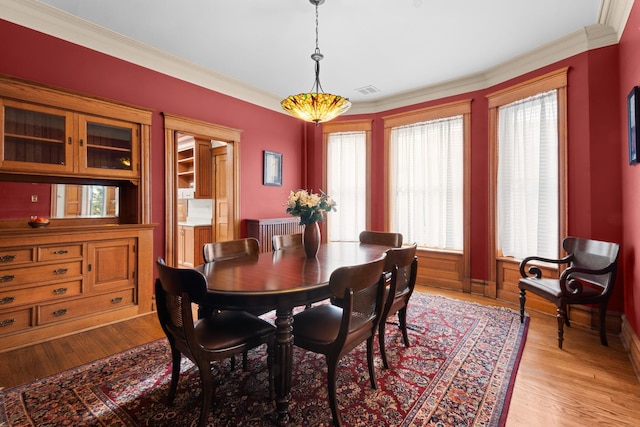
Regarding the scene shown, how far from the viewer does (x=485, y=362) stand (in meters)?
2.32

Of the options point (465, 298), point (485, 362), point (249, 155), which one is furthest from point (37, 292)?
point (465, 298)

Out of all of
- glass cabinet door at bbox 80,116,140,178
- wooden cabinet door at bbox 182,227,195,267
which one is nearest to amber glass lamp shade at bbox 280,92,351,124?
glass cabinet door at bbox 80,116,140,178

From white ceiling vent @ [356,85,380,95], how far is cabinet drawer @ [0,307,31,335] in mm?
4592

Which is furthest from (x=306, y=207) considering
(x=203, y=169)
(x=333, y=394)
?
(x=203, y=169)

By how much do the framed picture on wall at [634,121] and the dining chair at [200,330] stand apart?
3.00 m

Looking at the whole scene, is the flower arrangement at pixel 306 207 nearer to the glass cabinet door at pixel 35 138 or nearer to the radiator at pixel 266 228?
the radiator at pixel 266 228

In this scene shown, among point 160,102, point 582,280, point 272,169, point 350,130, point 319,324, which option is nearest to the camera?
point 319,324

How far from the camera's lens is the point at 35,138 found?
269 centimetres

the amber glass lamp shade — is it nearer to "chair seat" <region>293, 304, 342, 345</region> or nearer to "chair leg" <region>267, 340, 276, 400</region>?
"chair seat" <region>293, 304, 342, 345</region>

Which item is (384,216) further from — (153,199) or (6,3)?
(6,3)

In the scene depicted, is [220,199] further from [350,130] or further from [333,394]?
[333,394]

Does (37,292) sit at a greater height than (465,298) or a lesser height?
greater

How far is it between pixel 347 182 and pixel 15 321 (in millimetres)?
4354

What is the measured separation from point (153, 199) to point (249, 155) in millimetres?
1604
